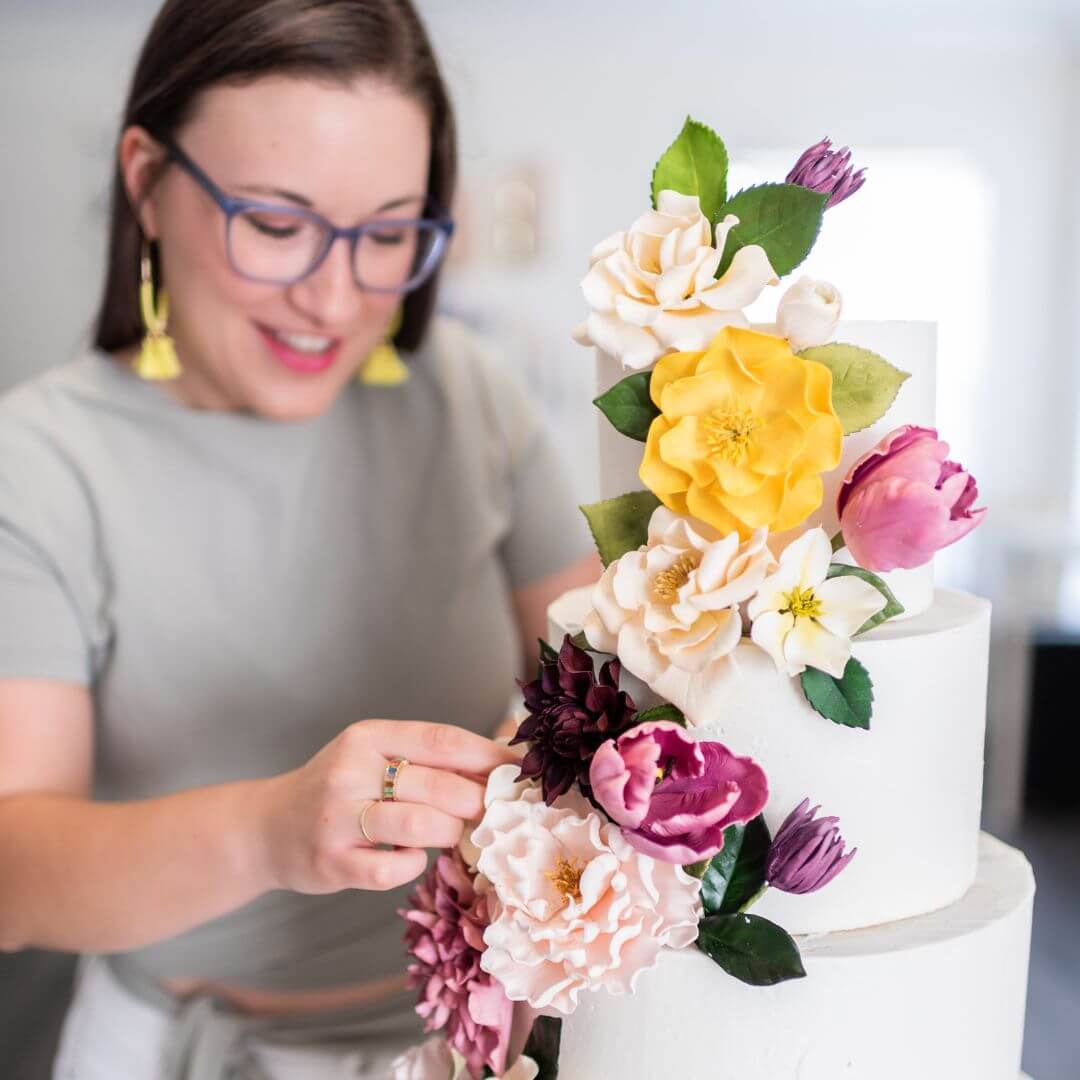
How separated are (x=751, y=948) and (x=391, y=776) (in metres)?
0.24

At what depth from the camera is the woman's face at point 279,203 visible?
935 millimetres

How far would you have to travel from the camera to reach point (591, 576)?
129cm

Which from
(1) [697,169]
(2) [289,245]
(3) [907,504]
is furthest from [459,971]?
(2) [289,245]

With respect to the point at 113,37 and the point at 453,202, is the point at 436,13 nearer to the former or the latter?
the point at 113,37

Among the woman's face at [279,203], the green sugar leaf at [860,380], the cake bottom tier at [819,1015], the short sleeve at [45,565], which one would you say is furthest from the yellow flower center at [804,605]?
the short sleeve at [45,565]

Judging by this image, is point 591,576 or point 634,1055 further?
point 591,576

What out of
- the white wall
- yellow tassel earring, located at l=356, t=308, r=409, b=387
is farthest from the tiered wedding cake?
the white wall

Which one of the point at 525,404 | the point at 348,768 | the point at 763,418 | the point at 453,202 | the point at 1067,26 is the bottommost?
the point at 348,768

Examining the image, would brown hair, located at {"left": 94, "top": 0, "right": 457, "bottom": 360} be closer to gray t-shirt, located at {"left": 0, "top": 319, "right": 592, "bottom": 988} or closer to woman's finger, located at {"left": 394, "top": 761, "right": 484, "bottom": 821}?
gray t-shirt, located at {"left": 0, "top": 319, "right": 592, "bottom": 988}

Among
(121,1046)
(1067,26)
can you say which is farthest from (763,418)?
(1067,26)

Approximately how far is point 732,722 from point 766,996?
0.16 m

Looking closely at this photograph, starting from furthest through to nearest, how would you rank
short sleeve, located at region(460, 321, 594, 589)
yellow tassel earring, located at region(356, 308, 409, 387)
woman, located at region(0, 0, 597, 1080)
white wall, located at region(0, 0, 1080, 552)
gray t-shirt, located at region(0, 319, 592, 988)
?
white wall, located at region(0, 0, 1080, 552)
short sleeve, located at region(460, 321, 594, 589)
yellow tassel earring, located at region(356, 308, 409, 387)
gray t-shirt, located at region(0, 319, 592, 988)
woman, located at region(0, 0, 597, 1080)

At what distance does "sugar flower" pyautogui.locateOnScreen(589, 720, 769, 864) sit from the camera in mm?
579

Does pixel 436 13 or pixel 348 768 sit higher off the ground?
pixel 436 13
